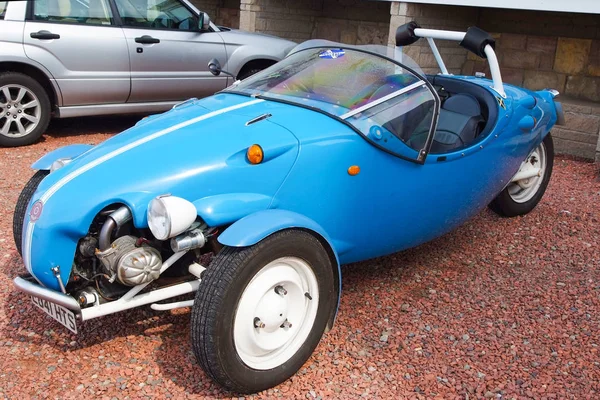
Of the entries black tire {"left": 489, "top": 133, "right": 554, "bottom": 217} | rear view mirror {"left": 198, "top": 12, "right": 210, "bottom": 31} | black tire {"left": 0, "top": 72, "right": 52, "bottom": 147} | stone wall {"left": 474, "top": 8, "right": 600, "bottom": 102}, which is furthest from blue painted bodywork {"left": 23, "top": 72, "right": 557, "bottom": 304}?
stone wall {"left": 474, "top": 8, "right": 600, "bottom": 102}

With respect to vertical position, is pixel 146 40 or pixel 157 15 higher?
pixel 157 15

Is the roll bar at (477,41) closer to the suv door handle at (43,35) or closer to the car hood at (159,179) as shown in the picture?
the car hood at (159,179)

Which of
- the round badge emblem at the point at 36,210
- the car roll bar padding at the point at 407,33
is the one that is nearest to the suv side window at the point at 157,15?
the car roll bar padding at the point at 407,33

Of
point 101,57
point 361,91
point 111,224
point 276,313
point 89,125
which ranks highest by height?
point 361,91

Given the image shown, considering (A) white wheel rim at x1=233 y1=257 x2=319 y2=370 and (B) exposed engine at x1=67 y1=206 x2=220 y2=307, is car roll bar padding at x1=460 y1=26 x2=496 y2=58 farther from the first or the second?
(B) exposed engine at x1=67 y1=206 x2=220 y2=307

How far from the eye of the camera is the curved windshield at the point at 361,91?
3.61 metres

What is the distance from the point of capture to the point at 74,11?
7242 millimetres

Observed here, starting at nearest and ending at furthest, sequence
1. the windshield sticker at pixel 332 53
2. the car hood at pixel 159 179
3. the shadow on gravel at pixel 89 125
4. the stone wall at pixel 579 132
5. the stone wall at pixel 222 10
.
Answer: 1. the car hood at pixel 159 179
2. the windshield sticker at pixel 332 53
3. the stone wall at pixel 579 132
4. the shadow on gravel at pixel 89 125
5. the stone wall at pixel 222 10

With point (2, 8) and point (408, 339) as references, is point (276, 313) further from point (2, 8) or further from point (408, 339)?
point (2, 8)

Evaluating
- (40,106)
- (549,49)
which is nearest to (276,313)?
(40,106)

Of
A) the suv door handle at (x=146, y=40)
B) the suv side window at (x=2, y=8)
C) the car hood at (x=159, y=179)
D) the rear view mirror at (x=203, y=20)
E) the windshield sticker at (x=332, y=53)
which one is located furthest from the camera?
the rear view mirror at (x=203, y=20)

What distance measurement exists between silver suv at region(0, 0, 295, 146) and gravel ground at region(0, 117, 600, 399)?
8.33ft

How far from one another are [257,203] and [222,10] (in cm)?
1194

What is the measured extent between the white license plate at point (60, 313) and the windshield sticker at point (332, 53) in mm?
2173
